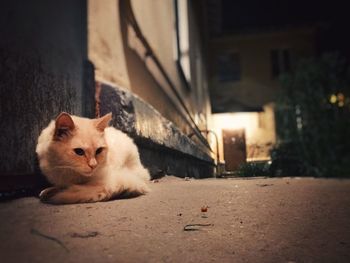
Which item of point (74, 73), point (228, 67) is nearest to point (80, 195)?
point (74, 73)

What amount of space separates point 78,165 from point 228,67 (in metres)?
14.8

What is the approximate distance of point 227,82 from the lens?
15617 millimetres

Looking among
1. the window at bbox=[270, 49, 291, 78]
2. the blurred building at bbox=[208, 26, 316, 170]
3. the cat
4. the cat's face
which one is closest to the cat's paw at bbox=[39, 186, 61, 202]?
the cat

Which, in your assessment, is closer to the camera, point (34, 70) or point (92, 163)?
point (92, 163)

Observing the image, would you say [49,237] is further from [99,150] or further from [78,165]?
[99,150]

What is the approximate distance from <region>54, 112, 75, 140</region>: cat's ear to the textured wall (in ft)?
1.07

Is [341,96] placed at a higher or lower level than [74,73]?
higher

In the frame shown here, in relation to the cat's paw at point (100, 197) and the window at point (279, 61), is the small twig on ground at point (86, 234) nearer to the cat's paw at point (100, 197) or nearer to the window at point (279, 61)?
the cat's paw at point (100, 197)

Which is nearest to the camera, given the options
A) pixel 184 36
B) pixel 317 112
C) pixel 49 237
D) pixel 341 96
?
pixel 49 237

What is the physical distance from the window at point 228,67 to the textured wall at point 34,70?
1365cm

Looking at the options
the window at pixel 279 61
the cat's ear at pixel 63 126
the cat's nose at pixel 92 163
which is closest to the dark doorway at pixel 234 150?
the cat's nose at pixel 92 163

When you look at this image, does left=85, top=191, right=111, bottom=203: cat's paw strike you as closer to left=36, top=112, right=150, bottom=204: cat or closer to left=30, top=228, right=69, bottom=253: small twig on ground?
left=36, top=112, right=150, bottom=204: cat

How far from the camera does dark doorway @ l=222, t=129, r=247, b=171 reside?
426cm

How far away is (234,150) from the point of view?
5.62m
